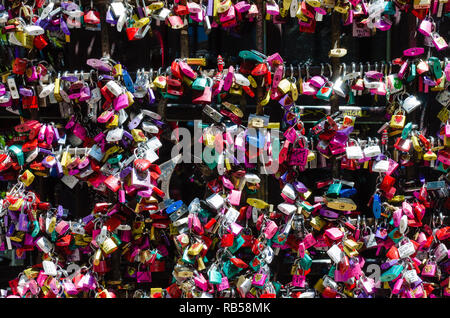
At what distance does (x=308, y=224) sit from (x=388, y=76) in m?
0.86

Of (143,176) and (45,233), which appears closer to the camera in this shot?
(143,176)

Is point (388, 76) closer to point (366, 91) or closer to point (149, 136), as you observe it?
point (366, 91)

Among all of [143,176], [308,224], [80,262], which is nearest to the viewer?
[143,176]

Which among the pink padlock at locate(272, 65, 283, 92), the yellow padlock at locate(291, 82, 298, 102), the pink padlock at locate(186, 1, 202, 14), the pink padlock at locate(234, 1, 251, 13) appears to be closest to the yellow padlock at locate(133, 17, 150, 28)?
the pink padlock at locate(186, 1, 202, 14)

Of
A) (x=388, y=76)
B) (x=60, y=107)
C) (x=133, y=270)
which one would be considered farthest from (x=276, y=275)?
(x=60, y=107)

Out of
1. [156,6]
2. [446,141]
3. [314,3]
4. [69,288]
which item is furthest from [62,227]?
[446,141]

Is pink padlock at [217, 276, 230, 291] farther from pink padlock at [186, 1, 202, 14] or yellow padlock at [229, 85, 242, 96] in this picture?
pink padlock at [186, 1, 202, 14]

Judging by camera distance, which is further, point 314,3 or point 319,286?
point 319,286

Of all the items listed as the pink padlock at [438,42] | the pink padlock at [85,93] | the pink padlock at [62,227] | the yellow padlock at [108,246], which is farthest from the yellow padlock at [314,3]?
the pink padlock at [62,227]

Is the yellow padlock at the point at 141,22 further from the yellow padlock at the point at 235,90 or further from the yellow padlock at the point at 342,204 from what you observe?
the yellow padlock at the point at 342,204

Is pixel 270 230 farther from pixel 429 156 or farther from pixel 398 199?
pixel 429 156

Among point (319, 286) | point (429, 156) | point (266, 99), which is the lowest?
point (319, 286)

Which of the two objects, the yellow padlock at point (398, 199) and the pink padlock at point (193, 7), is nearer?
the pink padlock at point (193, 7)

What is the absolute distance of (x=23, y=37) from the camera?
7.01ft
